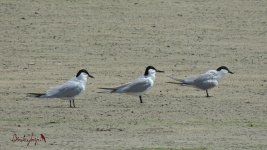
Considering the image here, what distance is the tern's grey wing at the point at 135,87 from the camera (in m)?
16.5

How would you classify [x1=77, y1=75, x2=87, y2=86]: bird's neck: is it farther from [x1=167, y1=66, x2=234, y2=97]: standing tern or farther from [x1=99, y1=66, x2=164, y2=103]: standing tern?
[x1=167, y1=66, x2=234, y2=97]: standing tern

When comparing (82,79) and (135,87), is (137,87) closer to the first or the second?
(135,87)

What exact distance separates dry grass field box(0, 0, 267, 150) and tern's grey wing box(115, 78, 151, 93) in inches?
8.2

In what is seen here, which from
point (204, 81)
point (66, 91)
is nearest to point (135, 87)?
point (66, 91)

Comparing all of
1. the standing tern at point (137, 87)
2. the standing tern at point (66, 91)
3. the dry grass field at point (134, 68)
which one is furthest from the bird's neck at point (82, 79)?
the standing tern at point (137, 87)

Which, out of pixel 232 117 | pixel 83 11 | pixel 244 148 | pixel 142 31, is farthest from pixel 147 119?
pixel 83 11

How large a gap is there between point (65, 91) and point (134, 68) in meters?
3.84

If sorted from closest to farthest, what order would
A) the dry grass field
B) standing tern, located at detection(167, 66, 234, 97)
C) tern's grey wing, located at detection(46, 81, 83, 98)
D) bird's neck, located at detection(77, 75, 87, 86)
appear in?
the dry grass field < tern's grey wing, located at detection(46, 81, 83, 98) < bird's neck, located at detection(77, 75, 87, 86) < standing tern, located at detection(167, 66, 234, 97)

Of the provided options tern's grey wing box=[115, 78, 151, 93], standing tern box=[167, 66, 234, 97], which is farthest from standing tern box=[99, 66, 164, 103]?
standing tern box=[167, 66, 234, 97]

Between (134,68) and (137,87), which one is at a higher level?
(134,68)

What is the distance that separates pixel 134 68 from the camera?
19656 mm

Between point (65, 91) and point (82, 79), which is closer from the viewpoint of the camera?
point (65, 91)

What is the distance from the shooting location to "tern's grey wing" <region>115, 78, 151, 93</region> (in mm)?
16484

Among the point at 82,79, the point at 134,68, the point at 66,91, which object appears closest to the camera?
the point at 66,91
